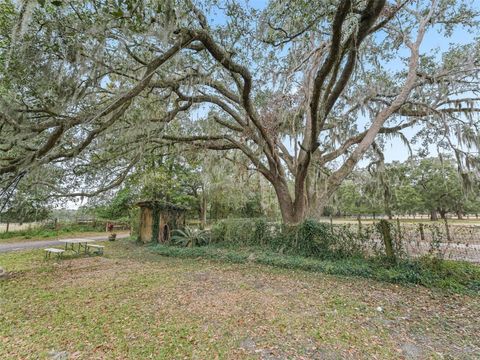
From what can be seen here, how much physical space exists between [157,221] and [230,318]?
7058mm

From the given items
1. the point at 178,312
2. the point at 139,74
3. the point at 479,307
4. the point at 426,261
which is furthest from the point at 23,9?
the point at 426,261

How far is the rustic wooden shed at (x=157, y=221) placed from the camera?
9.31 metres

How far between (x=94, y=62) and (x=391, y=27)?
5.67m

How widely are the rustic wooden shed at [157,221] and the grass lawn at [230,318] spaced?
4257 mm

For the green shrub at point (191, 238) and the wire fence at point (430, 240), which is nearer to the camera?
the wire fence at point (430, 240)

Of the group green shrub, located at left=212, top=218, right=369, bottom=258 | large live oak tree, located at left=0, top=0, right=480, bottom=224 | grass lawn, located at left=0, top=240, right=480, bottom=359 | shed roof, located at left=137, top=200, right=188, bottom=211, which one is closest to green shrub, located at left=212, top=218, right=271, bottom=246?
green shrub, located at left=212, top=218, right=369, bottom=258

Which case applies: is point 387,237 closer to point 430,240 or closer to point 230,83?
point 430,240

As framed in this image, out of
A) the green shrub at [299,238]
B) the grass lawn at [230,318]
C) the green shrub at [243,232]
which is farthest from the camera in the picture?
the green shrub at [243,232]

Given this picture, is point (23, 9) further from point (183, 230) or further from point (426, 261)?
point (183, 230)

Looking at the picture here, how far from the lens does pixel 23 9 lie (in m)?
2.25

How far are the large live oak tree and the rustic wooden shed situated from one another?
98.1 inches

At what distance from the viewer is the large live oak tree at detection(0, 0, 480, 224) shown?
10.0ft

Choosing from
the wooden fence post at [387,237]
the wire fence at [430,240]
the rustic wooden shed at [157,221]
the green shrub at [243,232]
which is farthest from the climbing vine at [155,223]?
the wooden fence post at [387,237]

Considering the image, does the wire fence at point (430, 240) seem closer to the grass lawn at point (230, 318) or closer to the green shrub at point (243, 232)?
the grass lawn at point (230, 318)
